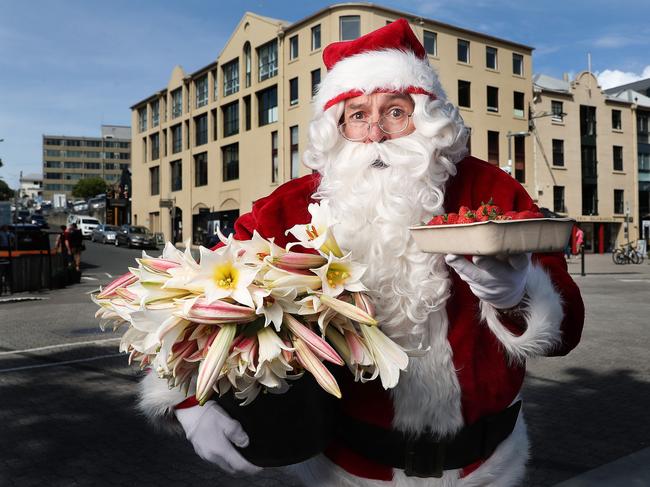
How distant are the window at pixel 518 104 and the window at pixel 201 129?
70.3ft

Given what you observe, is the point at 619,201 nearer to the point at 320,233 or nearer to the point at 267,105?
the point at 267,105

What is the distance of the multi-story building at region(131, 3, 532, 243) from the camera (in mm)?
32378

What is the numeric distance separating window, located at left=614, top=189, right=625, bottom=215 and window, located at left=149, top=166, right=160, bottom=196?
34870mm

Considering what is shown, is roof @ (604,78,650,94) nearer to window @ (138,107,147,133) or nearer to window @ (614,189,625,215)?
window @ (614,189,625,215)

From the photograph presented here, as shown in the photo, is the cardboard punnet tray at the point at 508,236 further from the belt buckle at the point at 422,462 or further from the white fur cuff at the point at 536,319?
the belt buckle at the point at 422,462

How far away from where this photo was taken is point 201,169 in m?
43.3

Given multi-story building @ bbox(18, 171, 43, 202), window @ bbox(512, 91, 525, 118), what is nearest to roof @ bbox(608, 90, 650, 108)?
window @ bbox(512, 91, 525, 118)

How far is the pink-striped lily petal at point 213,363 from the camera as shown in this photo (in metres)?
Result: 1.22

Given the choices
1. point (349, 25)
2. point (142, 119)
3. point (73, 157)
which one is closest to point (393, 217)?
point (349, 25)

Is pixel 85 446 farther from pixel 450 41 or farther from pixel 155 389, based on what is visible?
pixel 450 41

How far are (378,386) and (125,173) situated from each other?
223ft

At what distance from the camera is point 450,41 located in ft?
110

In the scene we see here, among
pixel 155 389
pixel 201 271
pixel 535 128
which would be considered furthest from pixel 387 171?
pixel 535 128

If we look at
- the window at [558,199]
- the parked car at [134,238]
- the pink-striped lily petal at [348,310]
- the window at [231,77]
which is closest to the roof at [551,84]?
the window at [558,199]
